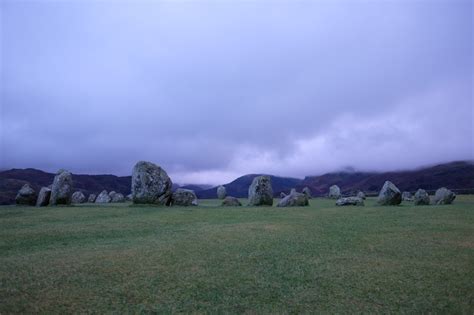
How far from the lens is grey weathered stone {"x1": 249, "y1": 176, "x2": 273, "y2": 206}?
90.7 feet

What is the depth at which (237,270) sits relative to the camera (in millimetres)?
7926

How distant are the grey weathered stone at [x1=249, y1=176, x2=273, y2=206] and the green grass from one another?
46.6 feet

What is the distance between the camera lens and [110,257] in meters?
8.88

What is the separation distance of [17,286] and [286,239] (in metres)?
7.45

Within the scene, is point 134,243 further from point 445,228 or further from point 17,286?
point 445,228

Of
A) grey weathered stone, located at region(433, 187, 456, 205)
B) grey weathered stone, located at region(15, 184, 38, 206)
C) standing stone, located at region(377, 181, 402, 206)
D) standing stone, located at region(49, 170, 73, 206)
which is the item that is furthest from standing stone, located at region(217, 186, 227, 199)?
grey weathered stone, located at region(433, 187, 456, 205)

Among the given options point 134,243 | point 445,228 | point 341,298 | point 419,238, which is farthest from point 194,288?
point 445,228

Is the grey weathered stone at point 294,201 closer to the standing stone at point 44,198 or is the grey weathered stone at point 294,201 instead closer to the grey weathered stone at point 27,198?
the standing stone at point 44,198

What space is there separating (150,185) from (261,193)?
872cm

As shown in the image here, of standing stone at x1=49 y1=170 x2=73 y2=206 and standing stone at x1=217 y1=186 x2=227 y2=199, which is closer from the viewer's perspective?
standing stone at x1=49 y1=170 x2=73 y2=206

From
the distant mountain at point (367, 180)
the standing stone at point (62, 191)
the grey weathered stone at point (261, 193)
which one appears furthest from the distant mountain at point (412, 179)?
the standing stone at point (62, 191)

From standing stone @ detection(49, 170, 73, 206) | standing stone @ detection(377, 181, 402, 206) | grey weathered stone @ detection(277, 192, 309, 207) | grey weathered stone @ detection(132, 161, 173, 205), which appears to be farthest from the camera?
grey weathered stone @ detection(277, 192, 309, 207)

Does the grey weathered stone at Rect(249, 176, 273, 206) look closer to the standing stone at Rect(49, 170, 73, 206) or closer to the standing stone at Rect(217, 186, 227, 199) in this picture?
the standing stone at Rect(49, 170, 73, 206)

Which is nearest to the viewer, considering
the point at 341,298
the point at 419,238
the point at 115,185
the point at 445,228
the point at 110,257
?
the point at 341,298
